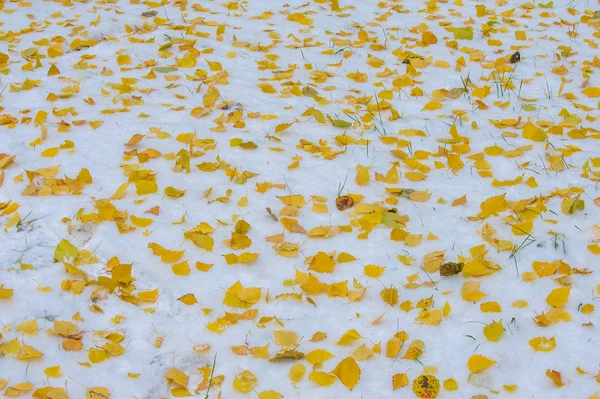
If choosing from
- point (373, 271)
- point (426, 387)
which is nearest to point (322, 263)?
point (373, 271)

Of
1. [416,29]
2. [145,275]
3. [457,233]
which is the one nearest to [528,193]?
[457,233]

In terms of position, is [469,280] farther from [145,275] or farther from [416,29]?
[416,29]

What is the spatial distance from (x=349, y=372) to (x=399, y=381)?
0.17m

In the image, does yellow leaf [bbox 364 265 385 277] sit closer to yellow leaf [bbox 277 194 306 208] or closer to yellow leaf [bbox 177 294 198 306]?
yellow leaf [bbox 277 194 306 208]

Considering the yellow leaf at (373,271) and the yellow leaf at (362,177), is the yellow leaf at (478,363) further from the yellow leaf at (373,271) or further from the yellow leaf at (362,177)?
the yellow leaf at (362,177)

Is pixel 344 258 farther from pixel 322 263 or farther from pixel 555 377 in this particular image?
pixel 555 377

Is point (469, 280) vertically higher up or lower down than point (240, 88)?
lower down

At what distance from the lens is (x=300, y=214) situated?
256 cm

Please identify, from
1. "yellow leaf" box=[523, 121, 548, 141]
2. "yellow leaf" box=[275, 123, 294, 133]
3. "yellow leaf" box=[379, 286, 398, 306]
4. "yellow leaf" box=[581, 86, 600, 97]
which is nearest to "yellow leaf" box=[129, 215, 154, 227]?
"yellow leaf" box=[275, 123, 294, 133]

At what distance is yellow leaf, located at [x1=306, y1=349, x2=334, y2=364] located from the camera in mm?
1916

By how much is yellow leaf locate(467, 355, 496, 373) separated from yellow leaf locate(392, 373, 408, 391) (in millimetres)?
224

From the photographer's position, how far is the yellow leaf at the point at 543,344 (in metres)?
1.91

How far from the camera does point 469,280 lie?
7.16 ft

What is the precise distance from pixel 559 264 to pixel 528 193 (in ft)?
1.69
